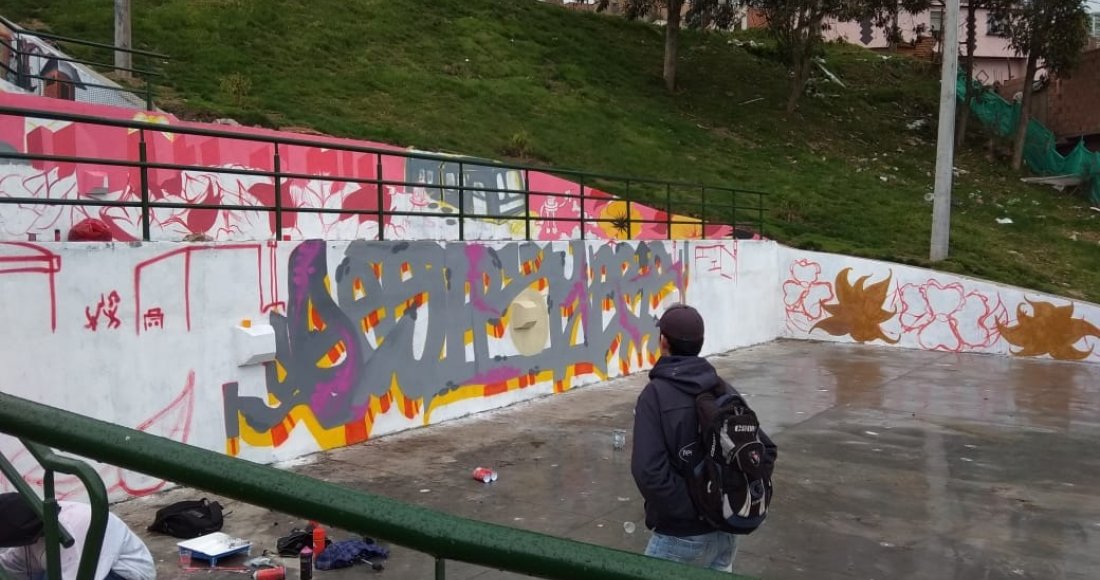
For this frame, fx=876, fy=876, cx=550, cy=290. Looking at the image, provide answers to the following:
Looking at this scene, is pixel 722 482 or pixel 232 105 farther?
pixel 232 105

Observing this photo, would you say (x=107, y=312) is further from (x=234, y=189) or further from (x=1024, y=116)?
(x=1024, y=116)

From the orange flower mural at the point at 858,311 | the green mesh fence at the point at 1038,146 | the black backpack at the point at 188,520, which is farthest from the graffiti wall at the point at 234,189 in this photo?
the green mesh fence at the point at 1038,146

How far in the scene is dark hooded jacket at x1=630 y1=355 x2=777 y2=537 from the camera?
3.49m

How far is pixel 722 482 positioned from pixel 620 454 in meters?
4.64

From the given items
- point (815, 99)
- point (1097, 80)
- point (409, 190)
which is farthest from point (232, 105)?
point (1097, 80)

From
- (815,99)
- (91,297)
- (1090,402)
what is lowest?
(1090,402)

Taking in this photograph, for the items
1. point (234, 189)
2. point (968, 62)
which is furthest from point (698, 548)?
point (968, 62)

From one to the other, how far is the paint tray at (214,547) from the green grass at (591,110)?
11737 mm

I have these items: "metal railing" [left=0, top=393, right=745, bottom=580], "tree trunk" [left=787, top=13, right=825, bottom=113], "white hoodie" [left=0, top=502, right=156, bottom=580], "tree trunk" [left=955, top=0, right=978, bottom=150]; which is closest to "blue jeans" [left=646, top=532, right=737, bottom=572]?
"white hoodie" [left=0, top=502, right=156, bottom=580]

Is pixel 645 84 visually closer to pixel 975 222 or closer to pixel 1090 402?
pixel 975 222

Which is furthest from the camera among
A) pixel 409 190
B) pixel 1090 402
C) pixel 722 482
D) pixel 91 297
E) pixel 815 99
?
pixel 815 99

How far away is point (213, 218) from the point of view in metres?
11.7

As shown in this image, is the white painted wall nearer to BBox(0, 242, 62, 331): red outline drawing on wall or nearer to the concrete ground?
BBox(0, 242, 62, 331): red outline drawing on wall

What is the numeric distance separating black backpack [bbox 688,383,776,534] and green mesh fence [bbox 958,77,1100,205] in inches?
1060
